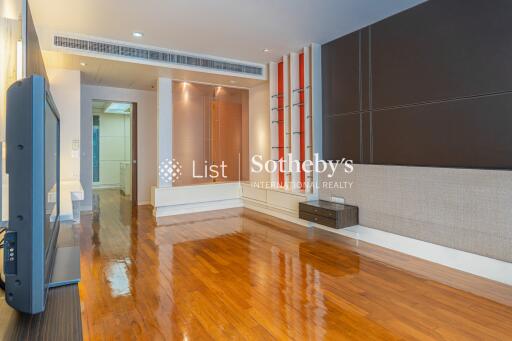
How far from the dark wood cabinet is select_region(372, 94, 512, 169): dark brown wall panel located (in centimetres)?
79

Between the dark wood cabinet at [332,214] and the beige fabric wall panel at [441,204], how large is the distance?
Result: 13 cm

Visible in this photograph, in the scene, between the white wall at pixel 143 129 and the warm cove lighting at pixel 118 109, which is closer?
the white wall at pixel 143 129

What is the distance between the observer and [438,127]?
3.47 metres

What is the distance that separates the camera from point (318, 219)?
455 cm

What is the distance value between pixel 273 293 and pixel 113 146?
10.0m

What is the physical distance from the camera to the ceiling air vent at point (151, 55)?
461cm

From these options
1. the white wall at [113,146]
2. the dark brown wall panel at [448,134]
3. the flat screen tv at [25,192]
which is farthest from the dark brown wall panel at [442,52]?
the white wall at [113,146]

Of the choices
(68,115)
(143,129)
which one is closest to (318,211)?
(68,115)

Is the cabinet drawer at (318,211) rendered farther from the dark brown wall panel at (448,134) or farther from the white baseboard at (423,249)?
the dark brown wall panel at (448,134)

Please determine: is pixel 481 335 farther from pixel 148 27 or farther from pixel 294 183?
pixel 148 27

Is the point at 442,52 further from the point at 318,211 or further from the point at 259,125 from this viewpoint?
the point at 259,125

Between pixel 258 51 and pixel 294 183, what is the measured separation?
2344 mm

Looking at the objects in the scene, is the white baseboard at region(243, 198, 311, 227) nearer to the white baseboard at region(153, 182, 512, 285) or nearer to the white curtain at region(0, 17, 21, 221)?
the white baseboard at region(153, 182, 512, 285)

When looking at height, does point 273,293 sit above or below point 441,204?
below
